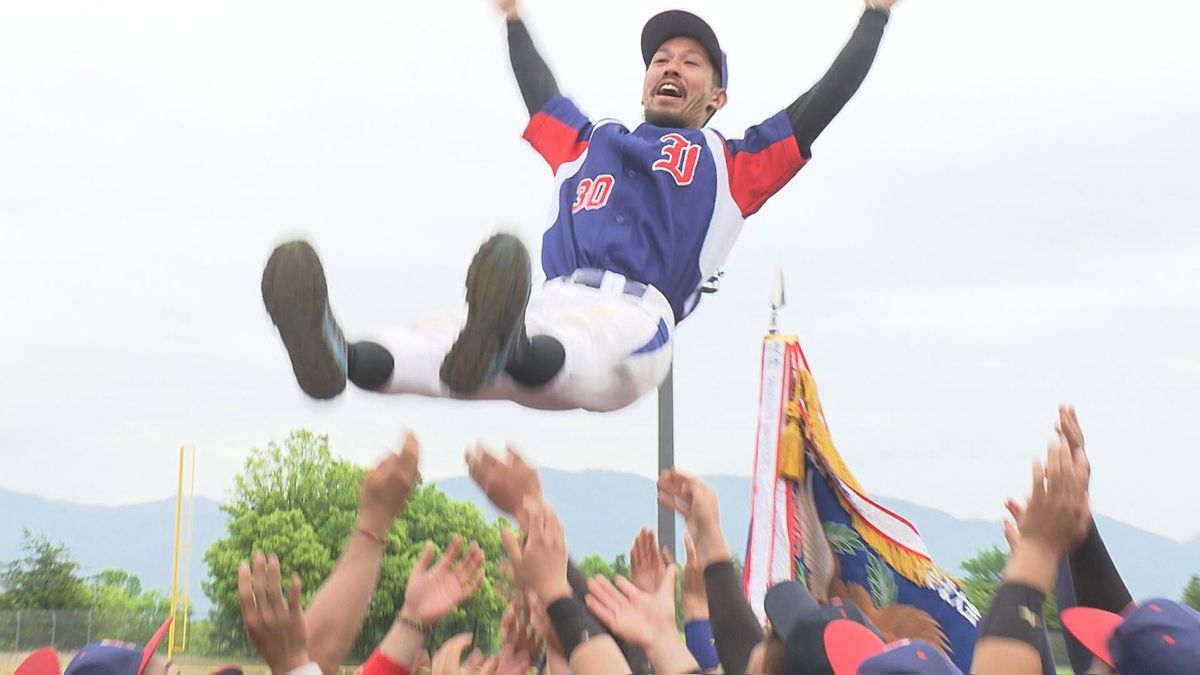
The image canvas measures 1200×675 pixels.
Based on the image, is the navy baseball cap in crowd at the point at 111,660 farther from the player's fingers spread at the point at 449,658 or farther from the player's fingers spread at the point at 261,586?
the player's fingers spread at the point at 449,658

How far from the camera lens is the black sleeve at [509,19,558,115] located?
17.7 ft

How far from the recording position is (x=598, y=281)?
4781mm

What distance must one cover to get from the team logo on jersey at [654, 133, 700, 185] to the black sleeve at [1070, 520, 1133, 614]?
2114mm

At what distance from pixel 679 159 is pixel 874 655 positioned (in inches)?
110

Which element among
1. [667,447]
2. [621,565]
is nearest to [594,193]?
[667,447]

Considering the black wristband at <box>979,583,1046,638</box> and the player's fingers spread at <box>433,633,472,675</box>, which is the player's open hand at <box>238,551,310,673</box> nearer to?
the player's fingers spread at <box>433,633,472,675</box>

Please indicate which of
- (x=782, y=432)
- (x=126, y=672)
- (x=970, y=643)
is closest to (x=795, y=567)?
(x=782, y=432)

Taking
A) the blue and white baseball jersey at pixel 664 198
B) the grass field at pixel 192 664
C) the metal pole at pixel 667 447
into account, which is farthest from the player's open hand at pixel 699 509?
the grass field at pixel 192 664

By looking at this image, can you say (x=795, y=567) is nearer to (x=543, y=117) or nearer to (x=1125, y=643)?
A: (x=543, y=117)

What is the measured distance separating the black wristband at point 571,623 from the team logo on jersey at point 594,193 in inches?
88.3


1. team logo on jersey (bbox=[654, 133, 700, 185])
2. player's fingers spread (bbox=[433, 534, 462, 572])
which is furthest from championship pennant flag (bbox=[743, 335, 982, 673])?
player's fingers spread (bbox=[433, 534, 462, 572])

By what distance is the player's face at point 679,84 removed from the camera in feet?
16.7

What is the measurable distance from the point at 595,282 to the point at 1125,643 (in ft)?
8.41

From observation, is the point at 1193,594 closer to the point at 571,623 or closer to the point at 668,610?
the point at 668,610
